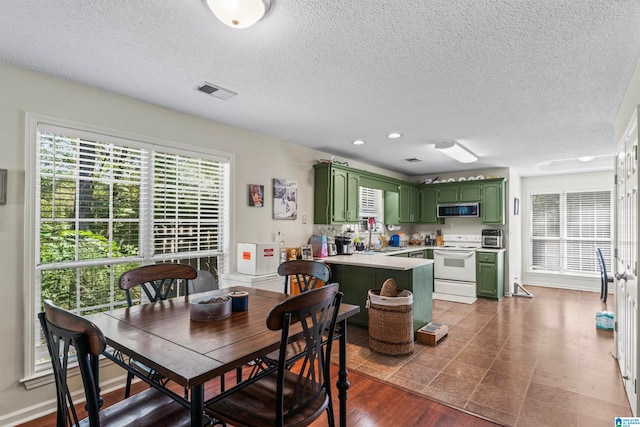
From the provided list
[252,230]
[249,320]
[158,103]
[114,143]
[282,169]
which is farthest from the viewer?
[282,169]

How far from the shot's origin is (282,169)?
4250 mm

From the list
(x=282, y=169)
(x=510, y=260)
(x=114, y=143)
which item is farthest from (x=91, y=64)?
(x=510, y=260)

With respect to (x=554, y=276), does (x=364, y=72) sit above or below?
above

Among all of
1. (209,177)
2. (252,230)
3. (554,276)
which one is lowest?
(554,276)

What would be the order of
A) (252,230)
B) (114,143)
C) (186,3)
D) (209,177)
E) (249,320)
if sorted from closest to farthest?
(186,3) < (249,320) < (114,143) < (209,177) < (252,230)

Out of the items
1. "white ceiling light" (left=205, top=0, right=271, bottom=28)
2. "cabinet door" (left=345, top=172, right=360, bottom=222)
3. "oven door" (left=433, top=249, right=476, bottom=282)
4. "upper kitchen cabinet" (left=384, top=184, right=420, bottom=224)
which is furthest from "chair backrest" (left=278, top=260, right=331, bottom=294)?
"oven door" (left=433, top=249, right=476, bottom=282)

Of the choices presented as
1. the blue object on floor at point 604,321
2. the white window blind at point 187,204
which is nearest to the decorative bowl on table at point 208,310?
the white window blind at point 187,204

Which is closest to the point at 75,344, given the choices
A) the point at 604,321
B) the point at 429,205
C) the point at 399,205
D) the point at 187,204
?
the point at 187,204

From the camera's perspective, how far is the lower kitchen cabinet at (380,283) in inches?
147

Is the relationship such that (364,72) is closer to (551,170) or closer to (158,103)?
(158,103)

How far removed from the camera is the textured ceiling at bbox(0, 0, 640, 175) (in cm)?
170

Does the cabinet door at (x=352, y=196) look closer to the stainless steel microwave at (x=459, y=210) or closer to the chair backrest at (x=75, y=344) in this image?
the stainless steel microwave at (x=459, y=210)

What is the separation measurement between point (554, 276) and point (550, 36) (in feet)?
21.5

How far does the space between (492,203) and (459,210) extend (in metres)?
0.58
